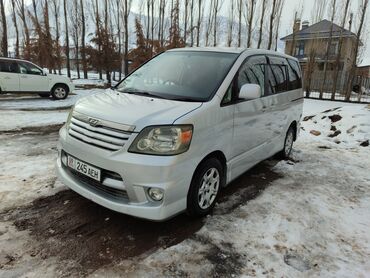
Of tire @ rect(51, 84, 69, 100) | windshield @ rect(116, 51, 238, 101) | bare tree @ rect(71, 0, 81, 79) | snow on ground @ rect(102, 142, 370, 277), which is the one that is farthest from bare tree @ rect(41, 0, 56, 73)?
snow on ground @ rect(102, 142, 370, 277)

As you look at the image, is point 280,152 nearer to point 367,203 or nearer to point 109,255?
point 367,203

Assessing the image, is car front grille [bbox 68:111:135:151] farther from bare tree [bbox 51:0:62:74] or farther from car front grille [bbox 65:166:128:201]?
bare tree [bbox 51:0:62:74]

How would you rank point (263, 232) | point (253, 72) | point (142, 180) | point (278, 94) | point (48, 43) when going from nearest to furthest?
point (142, 180)
point (263, 232)
point (253, 72)
point (278, 94)
point (48, 43)

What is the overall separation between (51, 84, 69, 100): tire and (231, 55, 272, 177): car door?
10576 millimetres

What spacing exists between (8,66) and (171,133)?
11.3m

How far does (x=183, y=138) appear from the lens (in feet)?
9.18

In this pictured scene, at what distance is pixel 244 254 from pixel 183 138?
3.86 feet

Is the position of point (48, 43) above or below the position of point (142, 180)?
above

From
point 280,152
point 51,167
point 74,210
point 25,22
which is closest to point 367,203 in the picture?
point 280,152

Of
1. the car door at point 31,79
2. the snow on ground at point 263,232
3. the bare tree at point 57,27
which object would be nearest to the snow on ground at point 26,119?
the snow on ground at point 263,232

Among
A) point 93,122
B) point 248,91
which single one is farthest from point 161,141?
point 248,91

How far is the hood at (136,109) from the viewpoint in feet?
9.12

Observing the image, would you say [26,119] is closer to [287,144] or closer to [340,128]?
[287,144]

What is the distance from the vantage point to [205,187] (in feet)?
10.7
